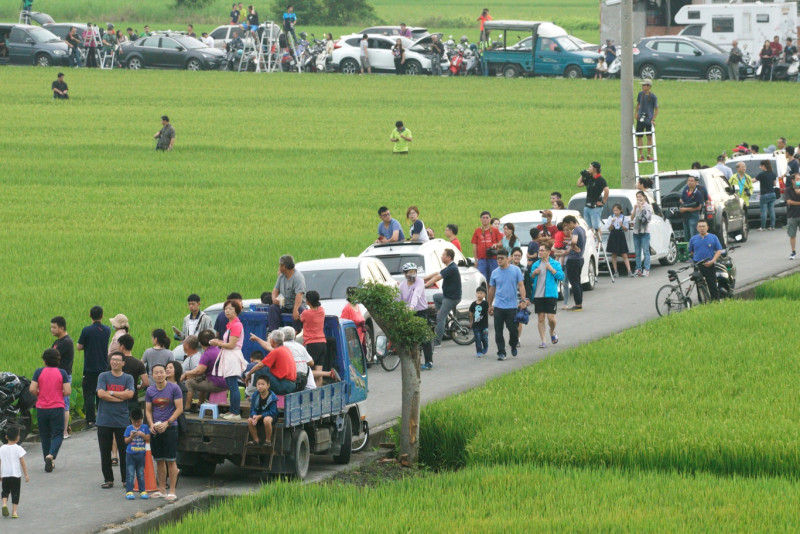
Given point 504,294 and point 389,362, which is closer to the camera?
point 389,362

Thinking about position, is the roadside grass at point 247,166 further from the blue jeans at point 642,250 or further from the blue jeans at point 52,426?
the blue jeans at point 642,250

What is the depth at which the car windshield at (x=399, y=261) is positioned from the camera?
24.6 meters

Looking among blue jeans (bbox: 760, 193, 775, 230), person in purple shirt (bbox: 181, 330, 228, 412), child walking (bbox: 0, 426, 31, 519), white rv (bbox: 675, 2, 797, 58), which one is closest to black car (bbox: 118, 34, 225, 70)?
white rv (bbox: 675, 2, 797, 58)

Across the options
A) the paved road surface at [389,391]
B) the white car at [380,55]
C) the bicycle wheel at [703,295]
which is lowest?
the paved road surface at [389,391]

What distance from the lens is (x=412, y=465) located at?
52.9ft

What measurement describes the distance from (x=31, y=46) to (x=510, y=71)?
22.2 meters

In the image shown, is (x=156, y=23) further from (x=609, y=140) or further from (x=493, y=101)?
(x=609, y=140)

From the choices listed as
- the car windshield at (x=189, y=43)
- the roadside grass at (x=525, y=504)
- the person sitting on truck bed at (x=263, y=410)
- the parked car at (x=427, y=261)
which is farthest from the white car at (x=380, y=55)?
the roadside grass at (x=525, y=504)

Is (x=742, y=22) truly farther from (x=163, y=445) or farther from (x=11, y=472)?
(x=11, y=472)

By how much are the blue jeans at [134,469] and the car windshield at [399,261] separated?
411 inches

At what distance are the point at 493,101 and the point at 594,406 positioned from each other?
145 ft

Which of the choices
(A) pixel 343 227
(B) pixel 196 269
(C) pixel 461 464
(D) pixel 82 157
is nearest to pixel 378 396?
(C) pixel 461 464

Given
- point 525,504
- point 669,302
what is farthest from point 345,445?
point 669,302

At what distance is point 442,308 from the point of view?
906 inches
